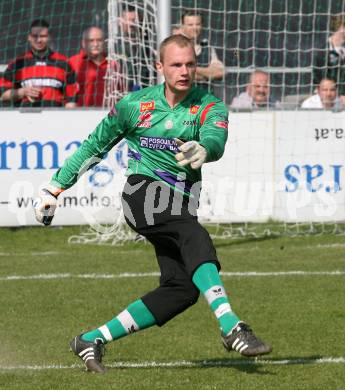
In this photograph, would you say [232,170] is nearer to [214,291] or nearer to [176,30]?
[176,30]

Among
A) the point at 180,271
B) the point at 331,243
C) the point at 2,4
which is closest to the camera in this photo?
the point at 180,271

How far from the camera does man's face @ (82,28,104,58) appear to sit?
14.5m

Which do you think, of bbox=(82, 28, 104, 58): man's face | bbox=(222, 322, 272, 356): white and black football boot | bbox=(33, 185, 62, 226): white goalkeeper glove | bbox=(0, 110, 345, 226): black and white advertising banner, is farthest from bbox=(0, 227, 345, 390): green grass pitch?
bbox=(82, 28, 104, 58): man's face

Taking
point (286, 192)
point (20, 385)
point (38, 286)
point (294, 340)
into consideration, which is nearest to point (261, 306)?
point (294, 340)

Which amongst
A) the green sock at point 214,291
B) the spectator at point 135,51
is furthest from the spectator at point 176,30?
the green sock at point 214,291

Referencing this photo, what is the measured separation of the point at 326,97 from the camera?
1420 centimetres

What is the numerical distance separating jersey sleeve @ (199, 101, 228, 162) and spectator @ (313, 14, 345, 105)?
27.1 feet

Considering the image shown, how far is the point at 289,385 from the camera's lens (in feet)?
20.9

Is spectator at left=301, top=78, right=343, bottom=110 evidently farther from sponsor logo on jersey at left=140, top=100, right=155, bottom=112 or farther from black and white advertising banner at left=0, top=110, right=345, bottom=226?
sponsor logo on jersey at left=140, top=100, right=155, bottom=112

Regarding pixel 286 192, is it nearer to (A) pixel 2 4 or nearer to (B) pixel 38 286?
(B) pixel 38 286

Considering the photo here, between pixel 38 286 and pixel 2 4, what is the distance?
786cm

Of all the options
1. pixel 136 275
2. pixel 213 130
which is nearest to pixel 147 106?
pixel 213 130

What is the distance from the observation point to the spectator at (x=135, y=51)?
1350 centimetres

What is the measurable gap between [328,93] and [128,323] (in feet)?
26.5
